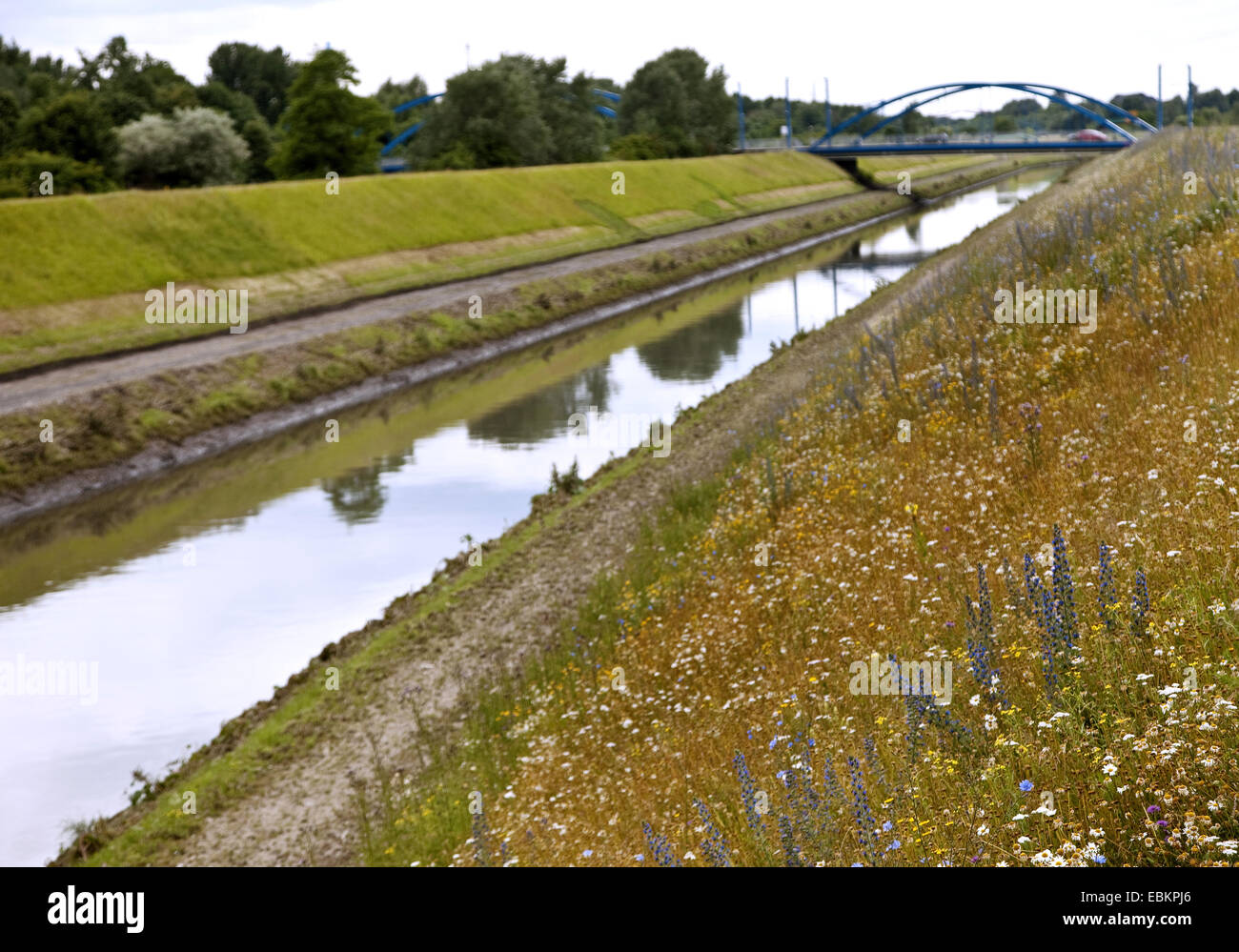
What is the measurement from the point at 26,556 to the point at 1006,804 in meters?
20.6

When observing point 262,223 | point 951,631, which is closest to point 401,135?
point 262,223

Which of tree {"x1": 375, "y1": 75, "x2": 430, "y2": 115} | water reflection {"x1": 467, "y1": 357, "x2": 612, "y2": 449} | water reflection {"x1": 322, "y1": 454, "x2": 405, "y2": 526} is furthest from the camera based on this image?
tree {"x1": 375, "y1": 75, "x2": 430, "y2": 115}

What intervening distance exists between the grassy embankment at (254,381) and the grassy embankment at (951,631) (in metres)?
16.4

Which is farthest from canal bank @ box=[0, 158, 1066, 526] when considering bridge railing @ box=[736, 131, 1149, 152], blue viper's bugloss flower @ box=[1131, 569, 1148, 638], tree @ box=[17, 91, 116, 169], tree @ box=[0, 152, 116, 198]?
bridge railing @ box=[736, 131, 1149, 152]

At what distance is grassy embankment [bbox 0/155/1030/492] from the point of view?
25.2m

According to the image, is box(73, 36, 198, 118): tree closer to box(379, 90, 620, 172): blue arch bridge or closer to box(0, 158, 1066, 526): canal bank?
box(379, 90, 620, 172): blue arch bridge

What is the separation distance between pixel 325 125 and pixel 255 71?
67.2 meters

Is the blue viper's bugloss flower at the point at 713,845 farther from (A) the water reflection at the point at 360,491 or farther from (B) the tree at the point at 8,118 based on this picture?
(B) the tree at the point at 8,118

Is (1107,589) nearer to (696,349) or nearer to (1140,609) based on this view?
(1140,609)

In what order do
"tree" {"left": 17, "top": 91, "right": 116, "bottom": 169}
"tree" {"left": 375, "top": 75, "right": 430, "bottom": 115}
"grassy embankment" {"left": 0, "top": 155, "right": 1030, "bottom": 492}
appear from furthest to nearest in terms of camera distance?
"tree" {"left": 375, "top": 75, "right": 430, "bottom": 115}, "tree" {"left": 17, "top": 91, "right": 116, "bottom": 169}, "grassy embankment" {"left": 0, "top": 155, "right": 1030, "bottom": 492}

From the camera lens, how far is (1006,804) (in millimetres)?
4758

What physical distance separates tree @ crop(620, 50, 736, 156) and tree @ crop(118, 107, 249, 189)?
48931 millimetres

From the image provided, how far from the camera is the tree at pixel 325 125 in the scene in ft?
222

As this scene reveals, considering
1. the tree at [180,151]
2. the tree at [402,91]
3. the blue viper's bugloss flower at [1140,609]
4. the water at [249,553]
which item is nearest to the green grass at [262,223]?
the tree at [180,151]
